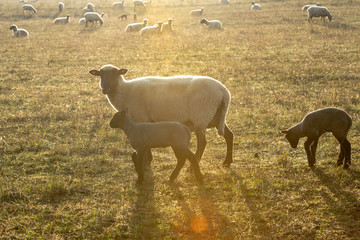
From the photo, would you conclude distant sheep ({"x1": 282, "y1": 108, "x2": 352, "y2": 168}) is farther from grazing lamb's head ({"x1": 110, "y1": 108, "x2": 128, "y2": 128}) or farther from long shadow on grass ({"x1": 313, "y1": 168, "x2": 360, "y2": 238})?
grazing lamb's head ({"x1": 110, "y1": 108, "x2": 128, "y2": 128})

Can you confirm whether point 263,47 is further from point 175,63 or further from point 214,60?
point 175,63

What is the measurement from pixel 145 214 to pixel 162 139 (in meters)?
1.25

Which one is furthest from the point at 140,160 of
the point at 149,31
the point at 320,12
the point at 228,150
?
the point at 320,12

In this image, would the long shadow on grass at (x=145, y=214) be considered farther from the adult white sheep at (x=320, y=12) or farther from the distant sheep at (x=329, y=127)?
the adult white sheep at (x=320, y=12)

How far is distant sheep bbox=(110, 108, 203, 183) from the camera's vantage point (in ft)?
20.2

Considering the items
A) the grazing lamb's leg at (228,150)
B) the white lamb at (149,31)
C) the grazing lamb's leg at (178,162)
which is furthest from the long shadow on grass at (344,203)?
the white lamb at (149,31)

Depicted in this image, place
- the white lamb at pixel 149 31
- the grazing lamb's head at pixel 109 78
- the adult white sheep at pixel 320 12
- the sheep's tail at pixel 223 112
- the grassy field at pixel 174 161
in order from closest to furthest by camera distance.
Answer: the grassy field at pixel 174 161 → the sheep's tail at pixel 223 112 → the grazing lamb's head at pixel 109 78 → the white lamb at pixel 149 31 → the adult white sheep at pixel 320 12

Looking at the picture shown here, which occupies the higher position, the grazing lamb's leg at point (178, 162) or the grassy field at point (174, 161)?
the grazing lamb's leg at point (178, 162)

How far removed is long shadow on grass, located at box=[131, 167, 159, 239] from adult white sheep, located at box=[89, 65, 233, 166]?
120cm

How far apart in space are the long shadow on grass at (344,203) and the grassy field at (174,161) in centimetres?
2

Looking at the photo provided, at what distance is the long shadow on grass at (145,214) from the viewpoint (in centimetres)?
508

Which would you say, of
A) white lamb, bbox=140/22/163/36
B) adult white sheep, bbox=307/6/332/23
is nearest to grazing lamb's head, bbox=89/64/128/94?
white lamb, bbox=140/22/163/36

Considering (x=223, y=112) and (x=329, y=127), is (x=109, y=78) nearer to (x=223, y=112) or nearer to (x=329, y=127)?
(x=223, y=112)

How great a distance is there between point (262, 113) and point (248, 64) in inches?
243
